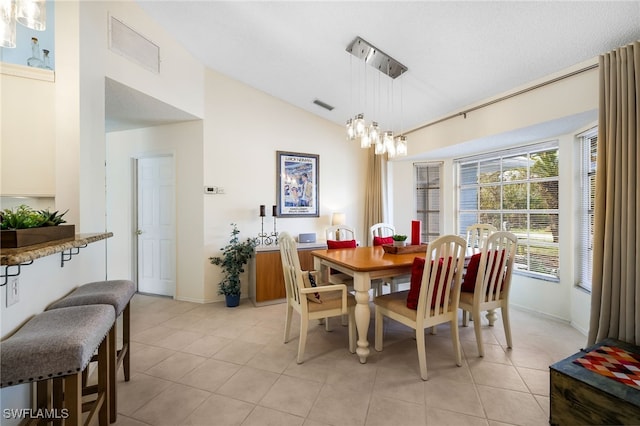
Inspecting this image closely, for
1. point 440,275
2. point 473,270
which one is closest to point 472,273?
point 473,270

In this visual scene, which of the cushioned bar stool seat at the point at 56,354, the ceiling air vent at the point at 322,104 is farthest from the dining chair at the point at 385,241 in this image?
the cushioned bar stool seat at the point at 56,354

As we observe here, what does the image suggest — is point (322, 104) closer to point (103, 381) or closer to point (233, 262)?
point (233, 262)

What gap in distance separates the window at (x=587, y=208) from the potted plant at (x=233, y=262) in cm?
378

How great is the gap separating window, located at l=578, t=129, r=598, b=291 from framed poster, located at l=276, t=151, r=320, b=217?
10.6ft

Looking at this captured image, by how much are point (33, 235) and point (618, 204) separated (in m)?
3.49

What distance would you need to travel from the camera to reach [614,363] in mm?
1528

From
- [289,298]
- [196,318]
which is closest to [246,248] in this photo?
[196,318]

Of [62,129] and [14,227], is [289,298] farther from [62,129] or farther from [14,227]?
[62,129]

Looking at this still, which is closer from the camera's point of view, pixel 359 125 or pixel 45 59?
pixel 45 59

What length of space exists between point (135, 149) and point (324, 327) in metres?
3.66

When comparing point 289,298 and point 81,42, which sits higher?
Result: point 81,42

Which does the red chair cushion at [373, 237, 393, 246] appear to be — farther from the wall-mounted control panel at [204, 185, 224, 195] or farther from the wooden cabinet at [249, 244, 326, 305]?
the wall-mounted control panel at [204, 185, 224, 195]

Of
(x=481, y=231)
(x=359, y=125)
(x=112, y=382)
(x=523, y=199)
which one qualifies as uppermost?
(x=359, y=125)

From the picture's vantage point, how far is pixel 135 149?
397cm
